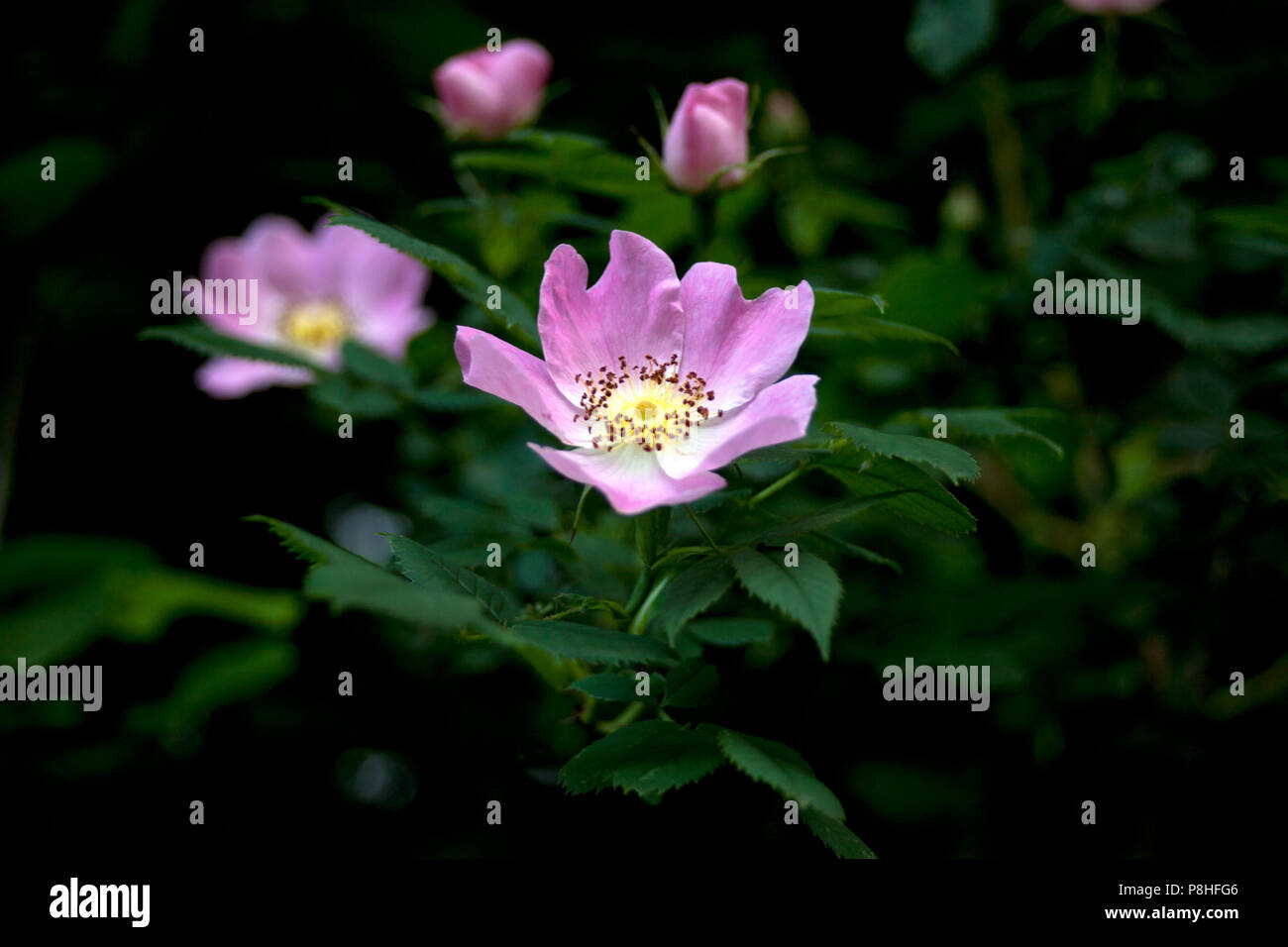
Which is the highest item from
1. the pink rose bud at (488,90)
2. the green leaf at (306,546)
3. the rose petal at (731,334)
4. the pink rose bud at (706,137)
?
the pink rose bud at (488,90)

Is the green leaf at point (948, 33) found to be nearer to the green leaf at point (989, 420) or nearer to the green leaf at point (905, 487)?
the green leaf at point (989, 420)

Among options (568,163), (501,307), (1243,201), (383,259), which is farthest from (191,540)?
(1243,201)

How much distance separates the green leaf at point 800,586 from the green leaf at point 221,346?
0.78m

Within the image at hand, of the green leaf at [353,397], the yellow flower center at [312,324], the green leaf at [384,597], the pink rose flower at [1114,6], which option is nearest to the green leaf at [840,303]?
the green leaf at [384,597]

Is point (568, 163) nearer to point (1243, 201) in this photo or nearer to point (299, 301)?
point (1243, 201)

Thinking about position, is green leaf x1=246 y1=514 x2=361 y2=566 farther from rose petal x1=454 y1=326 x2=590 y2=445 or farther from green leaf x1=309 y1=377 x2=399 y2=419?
green leaf x1=309 y1=377 x2=399 y2=419

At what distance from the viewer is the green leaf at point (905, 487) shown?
3.02 feet

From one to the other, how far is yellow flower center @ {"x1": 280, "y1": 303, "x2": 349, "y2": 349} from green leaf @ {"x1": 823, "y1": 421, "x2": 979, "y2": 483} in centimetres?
192

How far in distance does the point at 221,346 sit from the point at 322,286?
1300mm

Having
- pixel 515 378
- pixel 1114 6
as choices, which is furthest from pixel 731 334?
pixel 1114 6

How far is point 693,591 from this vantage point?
866mm

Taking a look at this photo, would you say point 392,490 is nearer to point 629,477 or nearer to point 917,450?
point 629,477

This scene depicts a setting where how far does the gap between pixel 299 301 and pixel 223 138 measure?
0.40 m

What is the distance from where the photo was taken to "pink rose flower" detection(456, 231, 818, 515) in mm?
1000
